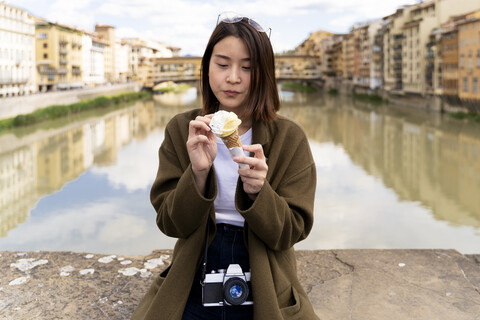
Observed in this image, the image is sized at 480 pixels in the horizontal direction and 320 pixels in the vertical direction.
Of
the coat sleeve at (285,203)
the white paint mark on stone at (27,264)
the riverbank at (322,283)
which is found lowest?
the riverbank at (322,283)

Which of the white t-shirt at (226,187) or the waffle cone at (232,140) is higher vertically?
the waffle cone at (232,140)

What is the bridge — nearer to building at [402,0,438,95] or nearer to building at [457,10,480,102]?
building at [402,0,438,95]

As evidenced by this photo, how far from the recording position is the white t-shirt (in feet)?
3.00

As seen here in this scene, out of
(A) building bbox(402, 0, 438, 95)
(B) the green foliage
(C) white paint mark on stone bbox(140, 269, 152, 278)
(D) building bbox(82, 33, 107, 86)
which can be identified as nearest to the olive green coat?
(C) white paint mark on stone bbox(140, 269, 152, 278)

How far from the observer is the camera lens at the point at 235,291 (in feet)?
2.88

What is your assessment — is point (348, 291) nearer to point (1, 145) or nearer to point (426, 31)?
point (1, 145)

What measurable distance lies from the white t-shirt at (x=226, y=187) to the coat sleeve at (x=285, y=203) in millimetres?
57

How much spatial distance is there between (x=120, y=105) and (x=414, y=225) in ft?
63.1

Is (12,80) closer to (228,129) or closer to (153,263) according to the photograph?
(153,263)

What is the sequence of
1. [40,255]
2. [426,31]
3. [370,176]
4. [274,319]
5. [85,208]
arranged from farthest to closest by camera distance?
[426,31] < [370,176] < [85,208] < [40,255] < [274,319]

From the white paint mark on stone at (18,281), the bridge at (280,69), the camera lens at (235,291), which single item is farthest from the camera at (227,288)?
the bridge at (280,69)

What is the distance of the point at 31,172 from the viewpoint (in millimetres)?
8609

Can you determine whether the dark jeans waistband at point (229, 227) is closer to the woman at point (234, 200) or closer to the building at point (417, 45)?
the woman at point (234, 200)

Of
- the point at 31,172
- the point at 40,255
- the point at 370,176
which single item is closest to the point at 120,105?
the point at 31,172
